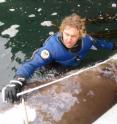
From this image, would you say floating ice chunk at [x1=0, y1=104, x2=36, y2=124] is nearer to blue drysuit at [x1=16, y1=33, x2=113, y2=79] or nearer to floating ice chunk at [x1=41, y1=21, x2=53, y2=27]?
blue drysuit at [x1=16, y1=33, x2=113, y2=79]

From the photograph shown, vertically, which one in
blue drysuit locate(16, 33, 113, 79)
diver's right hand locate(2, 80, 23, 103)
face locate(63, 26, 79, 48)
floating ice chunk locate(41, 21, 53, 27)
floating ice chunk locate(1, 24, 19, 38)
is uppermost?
face locate(63, 26, 79, 48)

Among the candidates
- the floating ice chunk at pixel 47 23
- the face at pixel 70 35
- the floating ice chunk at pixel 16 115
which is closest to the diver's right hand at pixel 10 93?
the floating ice chunk at pixel 16 115

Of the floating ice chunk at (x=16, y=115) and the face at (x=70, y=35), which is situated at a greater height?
the face at (x=70, y=35)

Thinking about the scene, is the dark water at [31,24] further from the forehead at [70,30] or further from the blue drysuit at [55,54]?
the forehead at [70,30]

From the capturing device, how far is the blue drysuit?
4.78 meters

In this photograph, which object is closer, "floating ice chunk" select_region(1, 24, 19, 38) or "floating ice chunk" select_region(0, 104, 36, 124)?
"floating ice chunk" select_region(0, 104, 36, 124)

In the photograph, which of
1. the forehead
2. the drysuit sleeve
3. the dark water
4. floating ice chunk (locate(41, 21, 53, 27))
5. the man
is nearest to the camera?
the man

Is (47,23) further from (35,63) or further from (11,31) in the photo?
(35,63)

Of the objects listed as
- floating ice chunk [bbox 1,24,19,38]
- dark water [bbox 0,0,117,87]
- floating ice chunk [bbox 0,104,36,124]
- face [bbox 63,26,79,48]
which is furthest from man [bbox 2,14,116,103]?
floating ice chunk [bbox 1,24,19,38]

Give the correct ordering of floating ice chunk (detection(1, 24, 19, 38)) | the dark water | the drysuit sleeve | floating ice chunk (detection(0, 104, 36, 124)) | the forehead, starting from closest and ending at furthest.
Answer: floating ice chunk (detection(0, 104, 36, 124)) → the drysuit sleeve → the forehead → the dark water → floating ice chunk (detection(1, 24, 19, 38))

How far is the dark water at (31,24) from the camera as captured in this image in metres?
6.60

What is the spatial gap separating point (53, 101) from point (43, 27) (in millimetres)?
3247

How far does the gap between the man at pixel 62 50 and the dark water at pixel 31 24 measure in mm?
714

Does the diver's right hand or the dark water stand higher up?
the diver's right hand
